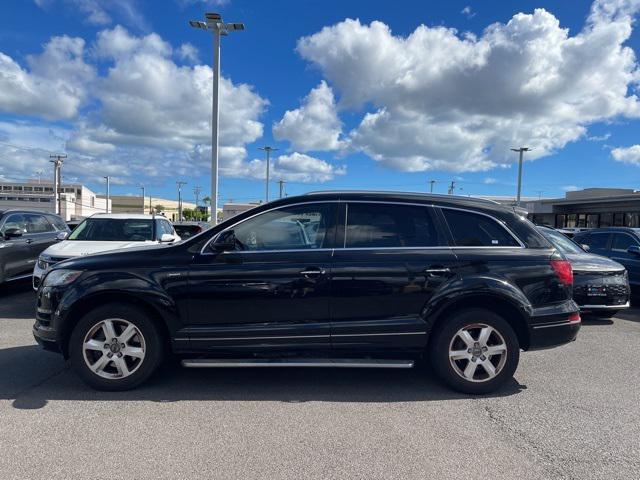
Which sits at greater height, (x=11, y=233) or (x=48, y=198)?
(x=48, y=198)

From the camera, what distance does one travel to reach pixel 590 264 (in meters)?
7.85

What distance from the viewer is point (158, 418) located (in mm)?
3846

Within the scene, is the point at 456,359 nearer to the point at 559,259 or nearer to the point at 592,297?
the point at 559,259

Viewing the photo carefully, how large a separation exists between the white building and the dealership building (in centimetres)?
6892

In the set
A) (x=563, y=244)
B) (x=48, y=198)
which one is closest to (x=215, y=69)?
(x=563, y=244)

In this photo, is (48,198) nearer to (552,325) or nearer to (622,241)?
(622,241)

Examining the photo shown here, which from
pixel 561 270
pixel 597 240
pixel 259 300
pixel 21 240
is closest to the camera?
pixel 259 300

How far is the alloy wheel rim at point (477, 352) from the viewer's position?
4.40 m

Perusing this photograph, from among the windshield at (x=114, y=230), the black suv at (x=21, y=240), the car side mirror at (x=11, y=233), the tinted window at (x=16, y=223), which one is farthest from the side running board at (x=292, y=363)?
the tinted window at (x=16, y=223)

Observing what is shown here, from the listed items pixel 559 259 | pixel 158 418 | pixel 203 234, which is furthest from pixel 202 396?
pixel 559 259

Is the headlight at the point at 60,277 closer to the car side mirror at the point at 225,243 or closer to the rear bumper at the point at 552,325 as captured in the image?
the car side mirror at the point at 225,243

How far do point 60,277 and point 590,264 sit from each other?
776cm

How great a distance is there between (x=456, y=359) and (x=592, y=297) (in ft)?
15.0

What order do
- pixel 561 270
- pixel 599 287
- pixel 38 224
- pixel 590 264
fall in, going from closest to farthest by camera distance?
pixel 561 270 → pixel 599 287 → pixel 590 264 → pixel 38 224
